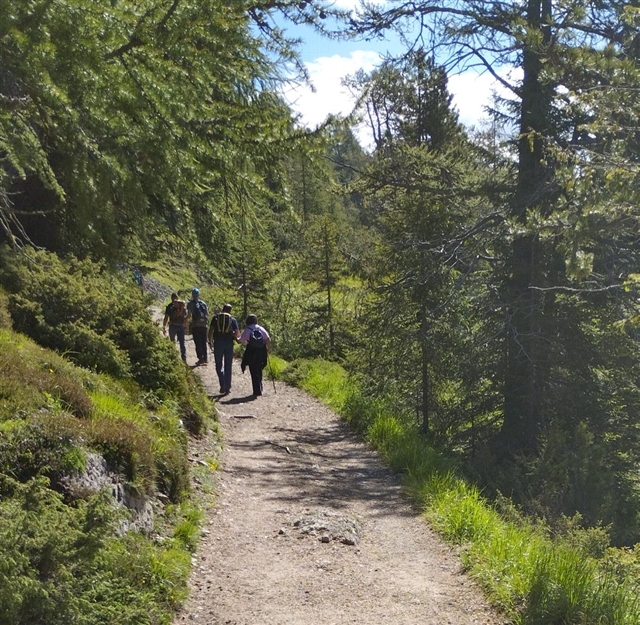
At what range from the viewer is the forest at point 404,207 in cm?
421

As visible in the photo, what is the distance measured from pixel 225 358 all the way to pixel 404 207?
4716 millimetres

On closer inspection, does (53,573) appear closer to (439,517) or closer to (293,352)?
(439,517)

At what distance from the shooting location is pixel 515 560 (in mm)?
6305

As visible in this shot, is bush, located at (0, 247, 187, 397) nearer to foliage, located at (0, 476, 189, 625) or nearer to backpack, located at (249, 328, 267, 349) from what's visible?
foliage, located at (0, 476, 189, 625)

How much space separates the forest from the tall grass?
1.30 m

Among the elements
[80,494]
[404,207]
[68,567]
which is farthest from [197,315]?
[68,567]

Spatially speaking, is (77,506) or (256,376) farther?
(256,376)

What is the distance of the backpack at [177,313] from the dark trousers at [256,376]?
1.93 metres

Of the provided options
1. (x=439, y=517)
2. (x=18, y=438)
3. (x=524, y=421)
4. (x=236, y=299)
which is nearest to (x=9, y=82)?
(x=18, y=438)

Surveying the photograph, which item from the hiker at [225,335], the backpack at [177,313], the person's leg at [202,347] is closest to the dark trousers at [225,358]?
the hiker at [225,335]

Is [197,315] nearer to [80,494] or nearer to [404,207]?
[404,207]

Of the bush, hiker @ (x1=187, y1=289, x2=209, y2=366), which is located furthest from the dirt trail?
hiker @ (x1=187, y1=289, x2=209, y2=366)

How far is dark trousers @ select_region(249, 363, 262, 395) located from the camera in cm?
1482

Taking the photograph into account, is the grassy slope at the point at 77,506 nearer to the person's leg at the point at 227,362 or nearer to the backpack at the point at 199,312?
the person's leg at the point at 227,362
